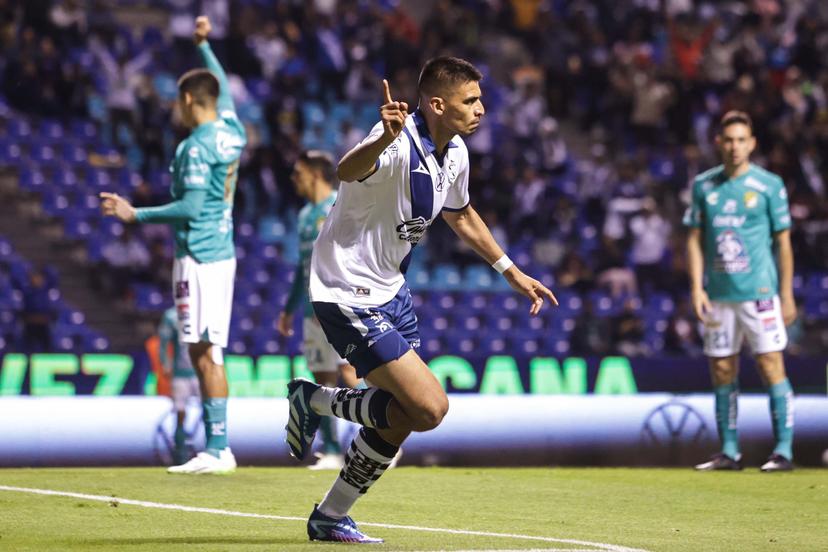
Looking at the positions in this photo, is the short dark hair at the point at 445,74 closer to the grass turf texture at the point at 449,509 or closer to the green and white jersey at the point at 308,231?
the grass turf texture at the point at 449,509

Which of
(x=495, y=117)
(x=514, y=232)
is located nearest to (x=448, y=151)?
(x=514, y=232)

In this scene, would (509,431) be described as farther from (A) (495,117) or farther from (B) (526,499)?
(A) (495,117)

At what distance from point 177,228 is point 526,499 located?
2.89 m

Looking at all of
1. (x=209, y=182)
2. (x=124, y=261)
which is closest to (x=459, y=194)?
(x=209, y=182)

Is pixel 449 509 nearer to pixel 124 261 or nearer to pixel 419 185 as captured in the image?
pixel 419 185

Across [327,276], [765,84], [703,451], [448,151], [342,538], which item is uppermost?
[765,84]

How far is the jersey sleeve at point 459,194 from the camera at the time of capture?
644 centimetres

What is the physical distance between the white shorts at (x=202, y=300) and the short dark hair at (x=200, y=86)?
107cm

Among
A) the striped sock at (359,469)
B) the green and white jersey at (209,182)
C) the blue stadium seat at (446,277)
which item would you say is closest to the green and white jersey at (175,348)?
the green and white jersey at (209,182)

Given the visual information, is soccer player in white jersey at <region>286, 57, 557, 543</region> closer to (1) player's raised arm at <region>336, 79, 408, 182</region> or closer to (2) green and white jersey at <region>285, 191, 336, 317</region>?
(1) player's raised arm at <region>336, 79, 408, 182</region>

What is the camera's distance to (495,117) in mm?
21406

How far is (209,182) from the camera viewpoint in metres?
9.18

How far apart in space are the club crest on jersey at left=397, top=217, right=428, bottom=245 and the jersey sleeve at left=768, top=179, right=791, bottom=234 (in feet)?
16.9

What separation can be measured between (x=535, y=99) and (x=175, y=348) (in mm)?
11291
